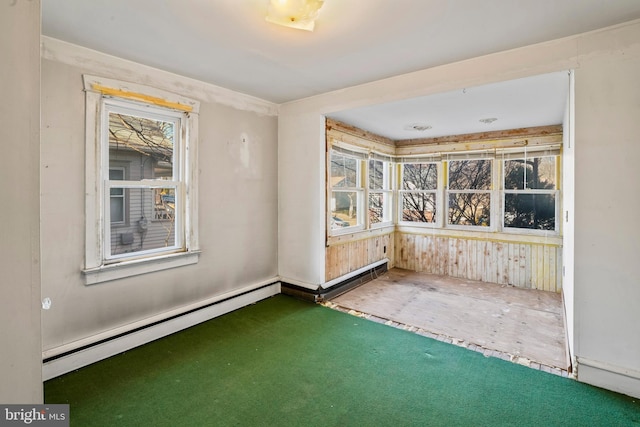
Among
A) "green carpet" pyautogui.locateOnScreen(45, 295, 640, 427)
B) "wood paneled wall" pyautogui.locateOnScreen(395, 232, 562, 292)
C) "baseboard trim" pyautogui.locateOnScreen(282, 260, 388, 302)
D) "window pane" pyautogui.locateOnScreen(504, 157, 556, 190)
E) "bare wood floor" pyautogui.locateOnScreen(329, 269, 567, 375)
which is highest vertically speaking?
"window pane" pyautogui.locateOnScreen(504, 157, 556, 190)

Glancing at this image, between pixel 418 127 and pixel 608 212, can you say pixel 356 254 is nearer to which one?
pixel 418 127

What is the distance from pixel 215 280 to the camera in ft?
11.7

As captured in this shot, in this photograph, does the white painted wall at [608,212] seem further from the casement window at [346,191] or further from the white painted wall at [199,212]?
the white painted wall at [199,212]

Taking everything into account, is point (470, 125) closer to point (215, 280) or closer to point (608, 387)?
point (608, 387)

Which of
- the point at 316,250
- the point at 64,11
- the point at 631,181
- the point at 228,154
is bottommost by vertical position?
the point at 316,250

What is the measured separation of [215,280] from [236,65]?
2.25 meters

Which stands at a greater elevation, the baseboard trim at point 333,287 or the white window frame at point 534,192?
the white window frame at point 534,192

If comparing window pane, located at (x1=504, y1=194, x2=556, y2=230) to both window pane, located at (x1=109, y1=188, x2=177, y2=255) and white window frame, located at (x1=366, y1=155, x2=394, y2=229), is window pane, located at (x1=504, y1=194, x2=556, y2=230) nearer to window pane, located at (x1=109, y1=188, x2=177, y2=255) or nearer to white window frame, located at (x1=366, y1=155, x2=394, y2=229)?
white window frame, located at (x1=366, y1=155, x2=394, y2=229)

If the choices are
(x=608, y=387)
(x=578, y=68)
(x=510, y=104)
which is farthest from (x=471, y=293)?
(x=578, y=68)

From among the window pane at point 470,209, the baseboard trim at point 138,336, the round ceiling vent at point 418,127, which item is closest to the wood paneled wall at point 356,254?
the baseboard trim at point 138,336

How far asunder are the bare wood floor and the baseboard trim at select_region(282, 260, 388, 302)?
0.32 ft

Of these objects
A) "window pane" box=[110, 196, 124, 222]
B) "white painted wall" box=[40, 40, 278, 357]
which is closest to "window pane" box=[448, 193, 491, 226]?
"white painted wall" box=[40, 40, 278, 357]

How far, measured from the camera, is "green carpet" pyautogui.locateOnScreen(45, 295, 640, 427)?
6.50 ft

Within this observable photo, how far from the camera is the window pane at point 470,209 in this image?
5125 millimetres
